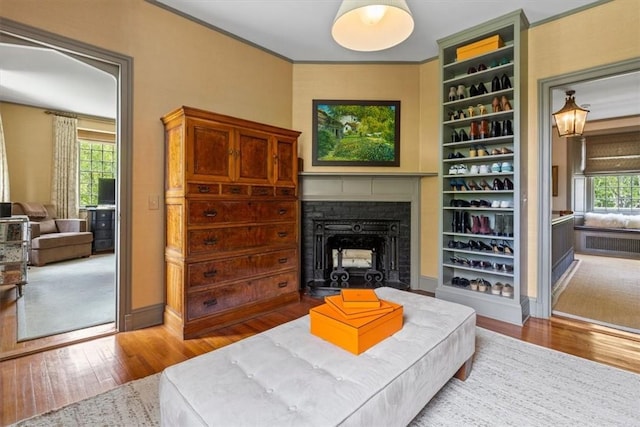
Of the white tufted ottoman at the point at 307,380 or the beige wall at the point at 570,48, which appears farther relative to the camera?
the beige wall at the point at 570,48

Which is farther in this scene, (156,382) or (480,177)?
(480,177)

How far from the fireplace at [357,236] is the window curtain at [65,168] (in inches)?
225

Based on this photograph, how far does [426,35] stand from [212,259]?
332 cm

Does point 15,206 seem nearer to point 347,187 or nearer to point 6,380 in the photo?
point 6,380

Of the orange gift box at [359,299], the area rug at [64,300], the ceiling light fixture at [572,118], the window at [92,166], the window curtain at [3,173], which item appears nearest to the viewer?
the orange gift box at [359,299]

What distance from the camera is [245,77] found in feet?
11.7

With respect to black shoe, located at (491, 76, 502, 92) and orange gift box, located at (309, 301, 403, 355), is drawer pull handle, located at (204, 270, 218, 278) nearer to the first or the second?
orange gift box, located at (309, 301, 403, 355)

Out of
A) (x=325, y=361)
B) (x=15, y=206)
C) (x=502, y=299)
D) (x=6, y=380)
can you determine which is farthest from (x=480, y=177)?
(x=15, y=206)

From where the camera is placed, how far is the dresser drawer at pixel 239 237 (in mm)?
2670

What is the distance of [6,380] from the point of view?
6.43ft

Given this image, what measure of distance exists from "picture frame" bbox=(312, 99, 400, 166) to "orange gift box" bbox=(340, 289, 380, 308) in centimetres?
246

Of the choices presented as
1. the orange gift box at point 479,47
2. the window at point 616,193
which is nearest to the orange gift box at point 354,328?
the orange gift box at point 479,47

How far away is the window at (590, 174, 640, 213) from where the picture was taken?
21.7 feet

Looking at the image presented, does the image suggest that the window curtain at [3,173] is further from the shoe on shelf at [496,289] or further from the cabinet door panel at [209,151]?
the shoe on shelf at [496,289]
